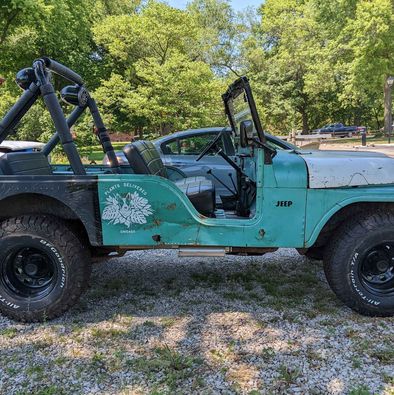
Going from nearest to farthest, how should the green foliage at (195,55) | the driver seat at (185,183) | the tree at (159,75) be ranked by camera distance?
1. the driver seat at (185,183)
2. the tree at (159,75)
3. the green foliage at (195,55)

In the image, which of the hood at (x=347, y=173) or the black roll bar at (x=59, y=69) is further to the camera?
the black roll bar at (x=59, y=69)

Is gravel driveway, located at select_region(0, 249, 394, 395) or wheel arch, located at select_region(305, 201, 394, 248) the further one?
wheel arch, located at select_region(305, 201, 394, 248)

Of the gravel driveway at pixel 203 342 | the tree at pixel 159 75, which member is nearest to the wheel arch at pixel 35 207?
the gravel driveway at pixel 203 342

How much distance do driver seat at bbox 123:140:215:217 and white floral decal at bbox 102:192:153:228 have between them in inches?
15.2

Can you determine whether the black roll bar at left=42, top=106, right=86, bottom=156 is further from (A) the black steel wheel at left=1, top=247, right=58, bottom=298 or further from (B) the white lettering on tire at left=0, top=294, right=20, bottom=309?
(B) the white lettering on tire at left=0, top=294, right=20, bottom=309

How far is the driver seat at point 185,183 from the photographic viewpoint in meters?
3.34

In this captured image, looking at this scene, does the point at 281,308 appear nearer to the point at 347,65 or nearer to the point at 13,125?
the point at 13,125

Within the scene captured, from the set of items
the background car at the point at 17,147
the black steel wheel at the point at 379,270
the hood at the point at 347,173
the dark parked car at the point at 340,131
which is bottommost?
the dark parked car at the point at 340,131

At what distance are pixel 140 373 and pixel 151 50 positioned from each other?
14210 mm

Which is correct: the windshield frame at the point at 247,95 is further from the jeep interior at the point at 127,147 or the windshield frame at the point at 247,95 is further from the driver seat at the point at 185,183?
the driver seat at the point at 185,183

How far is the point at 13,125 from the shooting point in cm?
328

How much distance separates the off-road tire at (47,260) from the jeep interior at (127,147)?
0.44m

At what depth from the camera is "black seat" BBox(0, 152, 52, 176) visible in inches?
128

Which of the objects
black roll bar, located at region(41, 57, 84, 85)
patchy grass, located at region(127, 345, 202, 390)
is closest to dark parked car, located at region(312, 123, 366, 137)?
black roll bar, located at region(41, 57, 84, 85)
